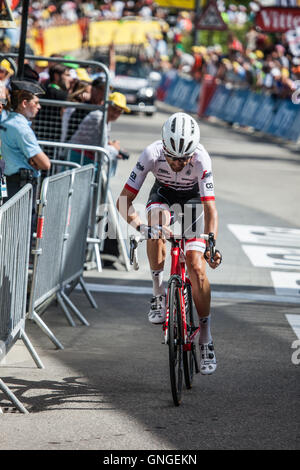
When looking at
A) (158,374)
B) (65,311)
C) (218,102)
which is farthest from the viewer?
(218,102)

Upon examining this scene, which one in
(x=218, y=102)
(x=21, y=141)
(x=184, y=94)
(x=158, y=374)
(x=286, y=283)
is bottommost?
(x=184, y=94)

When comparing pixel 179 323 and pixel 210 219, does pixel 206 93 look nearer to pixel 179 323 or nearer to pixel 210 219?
pixel 210 219

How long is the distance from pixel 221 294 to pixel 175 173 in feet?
12.0

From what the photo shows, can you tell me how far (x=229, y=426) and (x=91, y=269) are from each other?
219 inches

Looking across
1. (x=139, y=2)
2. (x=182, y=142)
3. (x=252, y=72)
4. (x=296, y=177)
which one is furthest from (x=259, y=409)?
(x=139, y=2)

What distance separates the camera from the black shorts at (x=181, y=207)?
717 cm

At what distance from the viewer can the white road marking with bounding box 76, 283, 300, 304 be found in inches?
411

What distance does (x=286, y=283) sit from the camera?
11.4m

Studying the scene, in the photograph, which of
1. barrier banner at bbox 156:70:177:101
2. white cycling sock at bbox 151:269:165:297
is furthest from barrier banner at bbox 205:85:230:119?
white cycling sock at bbox 151:269:165:297

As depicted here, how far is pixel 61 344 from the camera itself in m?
8.23

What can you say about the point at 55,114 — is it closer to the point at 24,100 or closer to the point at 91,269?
the point at 91,269

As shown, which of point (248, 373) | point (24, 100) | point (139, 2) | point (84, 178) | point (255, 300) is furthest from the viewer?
point (139, 2)

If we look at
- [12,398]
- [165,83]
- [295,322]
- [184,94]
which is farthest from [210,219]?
[165,83]

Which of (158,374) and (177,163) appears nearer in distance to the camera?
(177,163)
